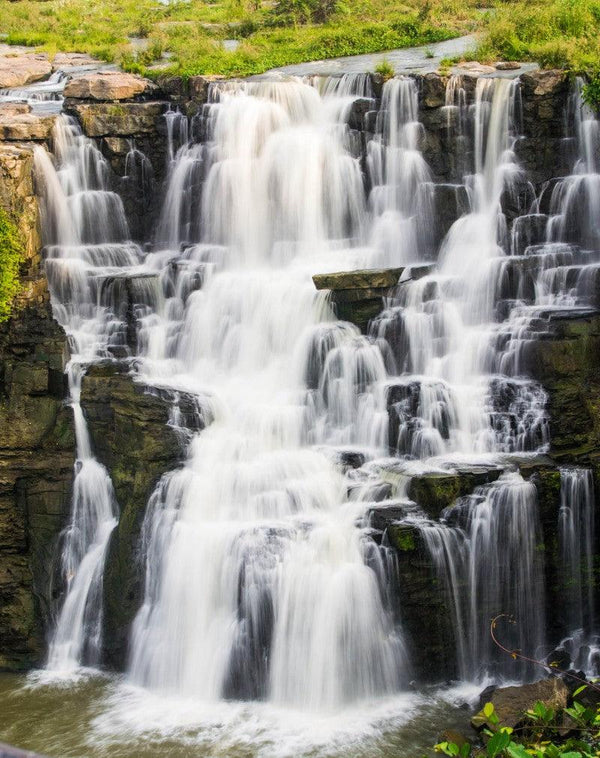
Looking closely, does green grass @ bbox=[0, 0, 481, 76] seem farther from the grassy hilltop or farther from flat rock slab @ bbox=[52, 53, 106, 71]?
flat rock slab @ bbox=[52, 53, 106, 71]

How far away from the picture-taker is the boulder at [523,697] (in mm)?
11891

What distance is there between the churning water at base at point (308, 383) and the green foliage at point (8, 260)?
3.30ft

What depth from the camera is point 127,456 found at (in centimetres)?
1658

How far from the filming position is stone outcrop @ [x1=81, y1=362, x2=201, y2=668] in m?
15.6

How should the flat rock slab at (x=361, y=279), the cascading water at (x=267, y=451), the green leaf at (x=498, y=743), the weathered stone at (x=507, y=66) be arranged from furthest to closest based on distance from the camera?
the weathered stone at (x=507, y=66) → the flat rock slab at (x=361, y=279) → the cascading water at (x=267, y=451) → the green leaf at (x=498, y=743)

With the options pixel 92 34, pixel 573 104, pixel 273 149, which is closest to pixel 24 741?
pixel 273 149

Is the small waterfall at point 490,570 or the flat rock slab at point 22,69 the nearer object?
the small waterfall at point 490,570

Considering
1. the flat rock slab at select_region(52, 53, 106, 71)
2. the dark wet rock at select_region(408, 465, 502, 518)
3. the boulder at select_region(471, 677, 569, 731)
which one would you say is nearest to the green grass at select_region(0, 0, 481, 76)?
the flat rock slab at select_region(52, 53, 106, 71)

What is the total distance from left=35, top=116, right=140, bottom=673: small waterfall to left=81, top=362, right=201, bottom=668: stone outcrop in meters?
0.28

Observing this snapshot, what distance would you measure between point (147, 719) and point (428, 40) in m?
22.5

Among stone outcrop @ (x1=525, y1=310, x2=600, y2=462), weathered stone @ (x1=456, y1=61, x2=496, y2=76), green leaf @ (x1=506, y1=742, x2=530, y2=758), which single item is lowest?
green leaf @ (x1=506, y1=742, x2=530, y2=758)

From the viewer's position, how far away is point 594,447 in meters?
15.0

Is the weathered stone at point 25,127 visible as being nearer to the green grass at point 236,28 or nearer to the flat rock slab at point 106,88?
the flat rock slab at point 106,88

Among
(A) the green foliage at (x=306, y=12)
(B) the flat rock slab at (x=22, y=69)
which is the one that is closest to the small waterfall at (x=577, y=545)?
(B) the flat rock slab at (x=22, y=69)
